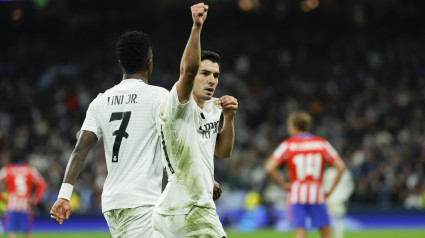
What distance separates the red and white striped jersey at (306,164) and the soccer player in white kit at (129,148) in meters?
5.14

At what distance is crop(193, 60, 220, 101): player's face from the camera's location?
4.96 metres

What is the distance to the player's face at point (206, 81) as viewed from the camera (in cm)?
496

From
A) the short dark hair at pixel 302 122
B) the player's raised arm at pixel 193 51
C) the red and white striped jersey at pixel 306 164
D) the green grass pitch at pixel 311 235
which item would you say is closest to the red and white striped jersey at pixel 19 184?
the green grass pitch at pixel 311 235

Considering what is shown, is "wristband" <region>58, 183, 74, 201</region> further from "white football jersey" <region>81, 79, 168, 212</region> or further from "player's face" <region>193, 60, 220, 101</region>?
"player's face" <region>193, 60, 220, 101</region>

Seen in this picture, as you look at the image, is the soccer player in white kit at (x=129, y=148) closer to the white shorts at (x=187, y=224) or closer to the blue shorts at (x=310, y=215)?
the white shorts at (x=187, y=224)

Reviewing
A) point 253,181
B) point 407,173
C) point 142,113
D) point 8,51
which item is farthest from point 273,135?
point 142,113

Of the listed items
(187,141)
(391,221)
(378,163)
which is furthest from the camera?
(378,163)

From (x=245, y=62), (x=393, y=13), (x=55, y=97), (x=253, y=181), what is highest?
(x=393, y=13)

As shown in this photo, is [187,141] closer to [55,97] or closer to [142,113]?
[142,113]

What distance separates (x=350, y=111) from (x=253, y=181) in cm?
485

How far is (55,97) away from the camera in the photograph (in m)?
24.4

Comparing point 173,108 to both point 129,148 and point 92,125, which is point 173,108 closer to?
point 129,148

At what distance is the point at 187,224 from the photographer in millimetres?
4629

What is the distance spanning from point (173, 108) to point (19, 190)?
9.87 meters
